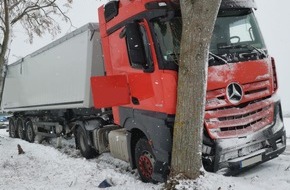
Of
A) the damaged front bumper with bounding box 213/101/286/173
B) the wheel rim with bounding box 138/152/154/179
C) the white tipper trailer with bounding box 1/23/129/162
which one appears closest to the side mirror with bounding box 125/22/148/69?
Result: the wheel rim with bounding box 138/152/154/179

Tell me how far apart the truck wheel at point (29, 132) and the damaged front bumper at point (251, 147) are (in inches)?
430

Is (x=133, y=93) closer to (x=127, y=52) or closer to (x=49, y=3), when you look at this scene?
(x=127, y=52)

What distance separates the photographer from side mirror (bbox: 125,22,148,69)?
5.86 m

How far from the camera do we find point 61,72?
1084 centimetres

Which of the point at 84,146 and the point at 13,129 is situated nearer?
the point at 84,146

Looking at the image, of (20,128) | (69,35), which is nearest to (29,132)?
(20,128)

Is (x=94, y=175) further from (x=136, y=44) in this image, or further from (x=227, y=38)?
(x=227, y=38)

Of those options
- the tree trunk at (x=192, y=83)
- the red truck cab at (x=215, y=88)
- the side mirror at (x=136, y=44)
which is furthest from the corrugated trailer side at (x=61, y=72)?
the tree trunk at (x=192, y=83)

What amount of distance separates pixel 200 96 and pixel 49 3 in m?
16.3

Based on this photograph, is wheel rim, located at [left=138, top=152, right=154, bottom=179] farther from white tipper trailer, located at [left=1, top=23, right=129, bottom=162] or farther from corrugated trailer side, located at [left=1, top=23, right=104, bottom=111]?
corrugated trailer side, located at [left=1, top=23, right=104, bottom=111]

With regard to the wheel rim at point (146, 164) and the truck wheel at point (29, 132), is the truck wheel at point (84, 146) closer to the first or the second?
the wheel rim at point (146, 164)

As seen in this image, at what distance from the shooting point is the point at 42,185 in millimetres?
6695

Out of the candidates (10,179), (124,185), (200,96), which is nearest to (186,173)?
(200,96)

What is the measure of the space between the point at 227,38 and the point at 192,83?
1603 millimetres
